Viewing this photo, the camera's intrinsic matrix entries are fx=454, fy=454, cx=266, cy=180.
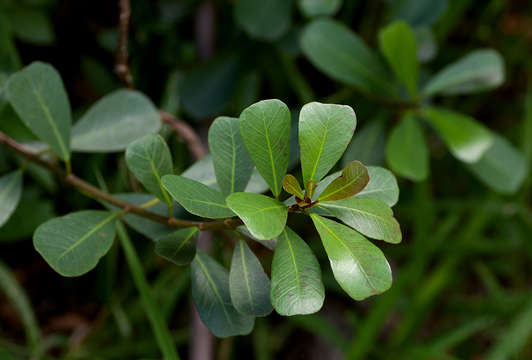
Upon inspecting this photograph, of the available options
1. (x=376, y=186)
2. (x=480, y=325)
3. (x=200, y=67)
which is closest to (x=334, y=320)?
(x=480, y=325)

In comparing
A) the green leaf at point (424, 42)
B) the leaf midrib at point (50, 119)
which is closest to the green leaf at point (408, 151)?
the green leaf at point (424, 42)

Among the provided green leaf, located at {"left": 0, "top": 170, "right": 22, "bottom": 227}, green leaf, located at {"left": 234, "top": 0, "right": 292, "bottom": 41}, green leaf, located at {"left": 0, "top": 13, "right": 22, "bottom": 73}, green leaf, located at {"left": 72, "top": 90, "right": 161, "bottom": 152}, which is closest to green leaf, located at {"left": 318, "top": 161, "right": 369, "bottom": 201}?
green leaf, located at {"left": 72, "top": 90, "right": 161, "bottom": 152}

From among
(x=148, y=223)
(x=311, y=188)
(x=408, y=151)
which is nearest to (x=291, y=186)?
(x=311, y=188)

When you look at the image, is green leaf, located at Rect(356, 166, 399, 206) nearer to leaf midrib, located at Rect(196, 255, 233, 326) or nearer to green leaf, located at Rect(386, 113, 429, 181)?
leaf midrib, located at Rect(196, 255, 233, 326)

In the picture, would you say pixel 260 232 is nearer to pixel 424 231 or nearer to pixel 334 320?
pixel 424 231

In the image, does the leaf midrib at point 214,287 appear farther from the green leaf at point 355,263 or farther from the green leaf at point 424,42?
the green leaf at point 424,42

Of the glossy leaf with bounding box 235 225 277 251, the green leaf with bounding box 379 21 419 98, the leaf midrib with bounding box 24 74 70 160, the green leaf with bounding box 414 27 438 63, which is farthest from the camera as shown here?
the green leaf with bounding box 414 27 438 63

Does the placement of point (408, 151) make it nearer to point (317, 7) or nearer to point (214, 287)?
point (317, 7)
